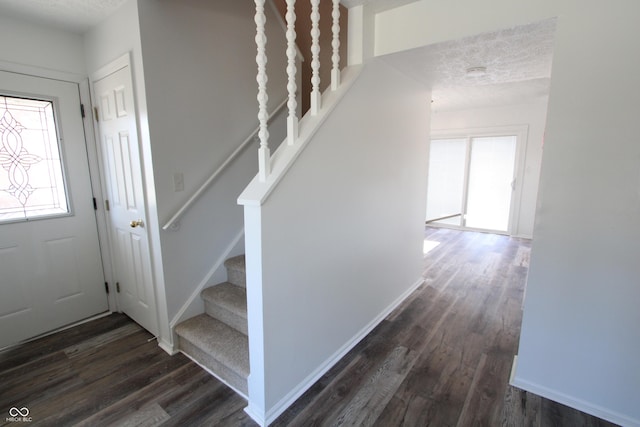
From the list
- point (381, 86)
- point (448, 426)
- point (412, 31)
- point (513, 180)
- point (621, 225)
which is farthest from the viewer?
point (513, 180)

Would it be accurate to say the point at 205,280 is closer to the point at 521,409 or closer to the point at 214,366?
the point at 214,366

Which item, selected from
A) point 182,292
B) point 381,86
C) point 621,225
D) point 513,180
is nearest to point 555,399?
point 621,225

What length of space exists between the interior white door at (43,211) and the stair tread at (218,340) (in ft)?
3.92

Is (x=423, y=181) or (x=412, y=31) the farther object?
(x=423, y=181)

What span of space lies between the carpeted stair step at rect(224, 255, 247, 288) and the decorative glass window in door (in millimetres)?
1466

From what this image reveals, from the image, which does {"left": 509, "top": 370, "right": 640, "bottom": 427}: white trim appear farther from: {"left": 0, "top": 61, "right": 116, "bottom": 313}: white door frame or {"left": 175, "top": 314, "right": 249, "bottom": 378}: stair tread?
{"left": 0, "top": 61, "right": 116, "bottom": 313}: white door frame

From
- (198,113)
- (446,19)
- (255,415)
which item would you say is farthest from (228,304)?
(446,19)

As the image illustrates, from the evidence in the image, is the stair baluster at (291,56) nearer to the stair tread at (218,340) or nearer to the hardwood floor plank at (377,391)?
the stair tread at (218,340)

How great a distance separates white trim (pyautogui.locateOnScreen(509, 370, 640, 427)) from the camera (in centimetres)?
161

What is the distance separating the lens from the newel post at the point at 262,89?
135cm

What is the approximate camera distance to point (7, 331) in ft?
7.30

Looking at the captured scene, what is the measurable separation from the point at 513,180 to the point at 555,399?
4735mm

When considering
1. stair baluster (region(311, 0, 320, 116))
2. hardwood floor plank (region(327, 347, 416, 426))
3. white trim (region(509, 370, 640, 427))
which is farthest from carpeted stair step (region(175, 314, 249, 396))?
white trim (region(509, 370, 640, 427))

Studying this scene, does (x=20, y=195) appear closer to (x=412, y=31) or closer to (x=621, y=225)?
(x=412, y=31)
